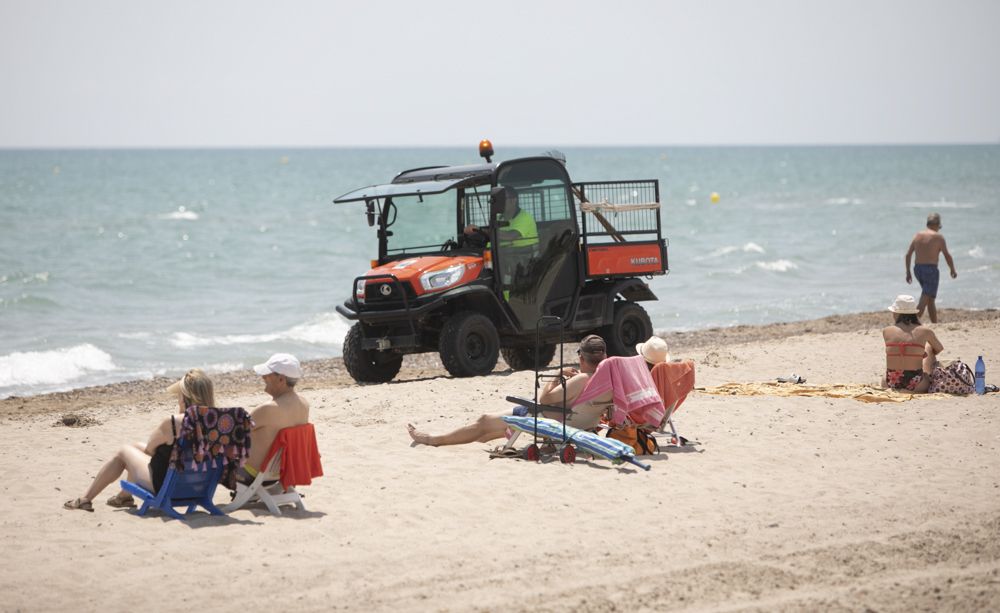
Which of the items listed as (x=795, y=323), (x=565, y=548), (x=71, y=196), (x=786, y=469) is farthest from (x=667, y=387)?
(x=71, y=196)

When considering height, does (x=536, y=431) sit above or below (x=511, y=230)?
below

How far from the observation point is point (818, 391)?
11.2m

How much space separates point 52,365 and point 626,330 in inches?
311

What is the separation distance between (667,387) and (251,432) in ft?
10.5

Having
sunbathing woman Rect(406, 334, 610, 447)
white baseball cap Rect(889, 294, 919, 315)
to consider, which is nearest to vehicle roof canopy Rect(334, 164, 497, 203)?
sunbathing woman Rect(406, 334, 610, 447)

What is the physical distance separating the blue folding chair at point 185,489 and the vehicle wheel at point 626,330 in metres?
7.05

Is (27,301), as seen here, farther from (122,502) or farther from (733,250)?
(733,250)

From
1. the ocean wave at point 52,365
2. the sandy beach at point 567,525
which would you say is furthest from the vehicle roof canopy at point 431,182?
the ocean wave at point 52,365

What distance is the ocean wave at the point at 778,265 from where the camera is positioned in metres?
28.5

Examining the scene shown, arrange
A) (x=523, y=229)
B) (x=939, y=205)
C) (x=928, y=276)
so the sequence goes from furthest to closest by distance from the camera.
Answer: (x=939, y=205)
(x=928, y=276)
(x=523, y=229)

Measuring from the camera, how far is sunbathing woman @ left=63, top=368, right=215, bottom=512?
7.12 metres

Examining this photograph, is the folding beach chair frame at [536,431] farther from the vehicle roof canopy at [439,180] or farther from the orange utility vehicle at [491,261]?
the vehicle roof canopy at [439,180]

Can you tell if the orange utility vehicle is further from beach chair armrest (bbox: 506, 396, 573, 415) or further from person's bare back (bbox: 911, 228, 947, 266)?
person's bare back (bbox: 911, 228, 947, 266)

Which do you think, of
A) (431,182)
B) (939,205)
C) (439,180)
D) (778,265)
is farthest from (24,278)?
(939,205)
